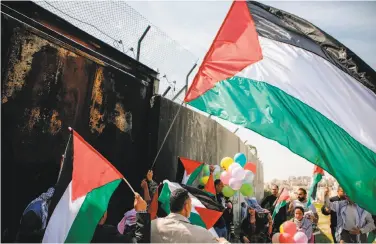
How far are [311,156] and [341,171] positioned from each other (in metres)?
0.32

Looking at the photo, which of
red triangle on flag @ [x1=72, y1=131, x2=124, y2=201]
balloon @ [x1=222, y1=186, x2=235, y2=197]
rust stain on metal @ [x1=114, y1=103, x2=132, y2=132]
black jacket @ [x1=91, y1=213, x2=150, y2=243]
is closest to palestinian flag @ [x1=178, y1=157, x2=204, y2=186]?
balloon @ [x1=222, y1=186, x2=235, y2=197]

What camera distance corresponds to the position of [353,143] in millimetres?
3639

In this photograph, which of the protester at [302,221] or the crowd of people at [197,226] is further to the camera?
the protester at [302,221]

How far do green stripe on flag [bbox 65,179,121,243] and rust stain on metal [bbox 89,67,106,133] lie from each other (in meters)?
2.25

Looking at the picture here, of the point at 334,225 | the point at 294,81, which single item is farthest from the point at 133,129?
the point at 334,225

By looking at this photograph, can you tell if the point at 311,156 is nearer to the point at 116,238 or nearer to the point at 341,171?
the point at 341,171

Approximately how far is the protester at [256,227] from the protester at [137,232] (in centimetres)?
456

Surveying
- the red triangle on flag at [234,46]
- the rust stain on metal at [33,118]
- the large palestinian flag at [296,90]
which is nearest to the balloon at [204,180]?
the large palestinian flag at [296,90]

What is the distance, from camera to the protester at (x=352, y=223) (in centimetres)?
672

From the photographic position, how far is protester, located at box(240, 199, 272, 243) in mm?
7227

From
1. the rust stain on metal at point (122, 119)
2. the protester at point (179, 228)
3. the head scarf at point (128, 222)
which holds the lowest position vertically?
the head scarf at point (128, 222)

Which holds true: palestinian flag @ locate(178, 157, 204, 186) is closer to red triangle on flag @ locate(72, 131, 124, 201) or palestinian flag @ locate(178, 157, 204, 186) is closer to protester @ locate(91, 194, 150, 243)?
protester @ locate(91, 194, 150, 243)

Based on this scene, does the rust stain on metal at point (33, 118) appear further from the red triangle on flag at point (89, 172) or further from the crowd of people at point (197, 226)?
the red triangle on flag at point (89, 172)

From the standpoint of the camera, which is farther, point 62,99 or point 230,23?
point 62,99
